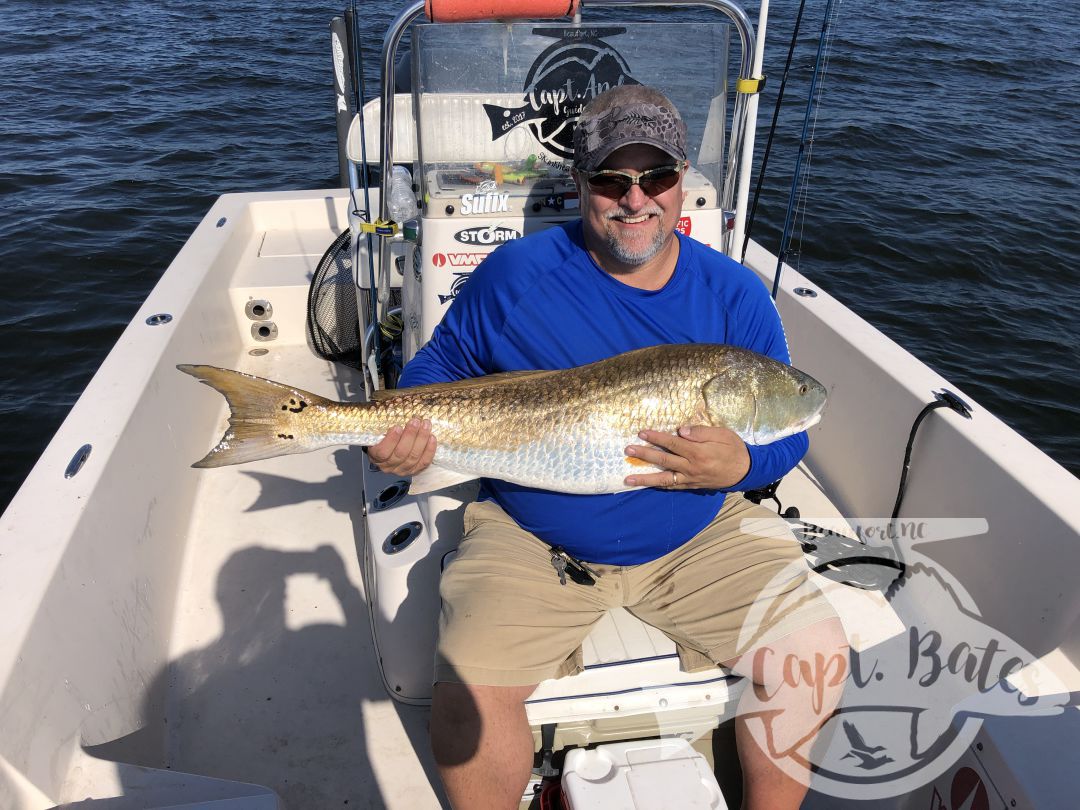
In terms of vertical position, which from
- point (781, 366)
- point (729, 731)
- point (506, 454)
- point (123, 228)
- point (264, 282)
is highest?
point (781, 366)

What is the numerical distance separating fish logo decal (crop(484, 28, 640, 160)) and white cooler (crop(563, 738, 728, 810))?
2.54m

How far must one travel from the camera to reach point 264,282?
5.27 meters

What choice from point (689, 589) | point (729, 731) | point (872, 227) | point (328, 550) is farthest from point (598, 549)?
point (872, 227)

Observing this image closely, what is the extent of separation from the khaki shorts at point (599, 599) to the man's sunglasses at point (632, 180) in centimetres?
124

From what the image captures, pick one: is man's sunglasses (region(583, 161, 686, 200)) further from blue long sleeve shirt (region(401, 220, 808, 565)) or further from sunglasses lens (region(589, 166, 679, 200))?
blue long sleeve shirt (region(401, 220, 808, 565))

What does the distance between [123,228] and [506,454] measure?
376 inches

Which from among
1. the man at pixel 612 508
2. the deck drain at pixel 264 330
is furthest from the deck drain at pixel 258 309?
the man at pixel 612 508

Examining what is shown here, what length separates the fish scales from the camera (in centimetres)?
247

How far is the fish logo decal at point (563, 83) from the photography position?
329 centimetres

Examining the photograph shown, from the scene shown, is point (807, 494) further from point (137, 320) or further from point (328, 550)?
point (137, 320)

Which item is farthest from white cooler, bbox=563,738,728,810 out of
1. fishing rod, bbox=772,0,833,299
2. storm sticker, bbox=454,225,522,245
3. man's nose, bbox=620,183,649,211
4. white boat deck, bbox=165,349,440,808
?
fishing rod, bbox=772,0,833,299

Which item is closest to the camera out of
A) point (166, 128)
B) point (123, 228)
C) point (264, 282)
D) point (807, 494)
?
point (807, 494)

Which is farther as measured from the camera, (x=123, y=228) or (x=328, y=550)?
(x=123, y=228)

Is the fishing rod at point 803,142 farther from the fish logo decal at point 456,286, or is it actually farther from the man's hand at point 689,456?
the man's hand at point 689,456
